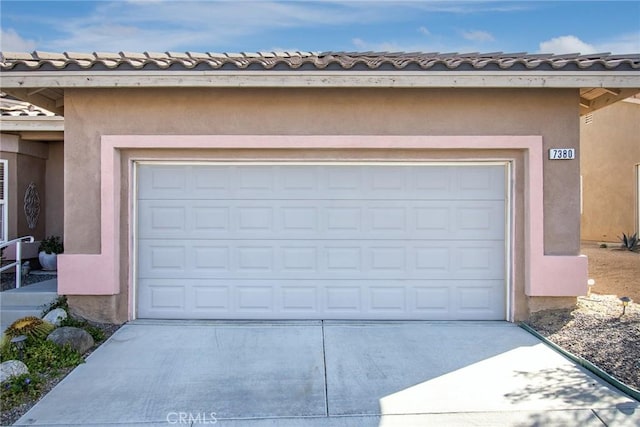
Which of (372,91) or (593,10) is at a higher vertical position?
(593,10)

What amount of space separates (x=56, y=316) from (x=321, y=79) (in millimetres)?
4929

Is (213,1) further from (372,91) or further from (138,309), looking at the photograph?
(138,309)

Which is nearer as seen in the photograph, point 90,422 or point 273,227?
point 90,422

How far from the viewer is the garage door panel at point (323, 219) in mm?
7184

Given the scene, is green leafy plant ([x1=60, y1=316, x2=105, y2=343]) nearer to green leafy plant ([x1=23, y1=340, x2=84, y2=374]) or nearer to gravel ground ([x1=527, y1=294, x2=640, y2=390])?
green leafy plant ([x1=23, y1=340, x2=84, y2=374])

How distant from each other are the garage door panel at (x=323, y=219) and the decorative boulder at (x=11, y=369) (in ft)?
8.38

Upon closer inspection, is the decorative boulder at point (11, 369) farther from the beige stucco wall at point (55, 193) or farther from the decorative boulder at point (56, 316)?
the beige stucco wall at point (55, 193)

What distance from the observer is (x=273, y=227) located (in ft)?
23.6

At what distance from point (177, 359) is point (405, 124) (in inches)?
174

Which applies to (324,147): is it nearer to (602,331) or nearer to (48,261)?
(602,331)

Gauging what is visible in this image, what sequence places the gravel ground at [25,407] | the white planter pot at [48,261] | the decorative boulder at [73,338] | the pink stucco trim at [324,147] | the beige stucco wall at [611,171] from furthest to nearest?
the beige stucco wall at [611,171]
the white planter pot at [48,261]
the pink stucco trim at [324,147]
the decorative boulder at [73,338]
the gravel ground at [25,407]

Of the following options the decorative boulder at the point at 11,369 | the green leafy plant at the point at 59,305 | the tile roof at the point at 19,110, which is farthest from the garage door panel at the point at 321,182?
the tile roof at the point at 19,110

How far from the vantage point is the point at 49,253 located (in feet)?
30.9

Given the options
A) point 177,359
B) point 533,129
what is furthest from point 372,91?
point 177,359
